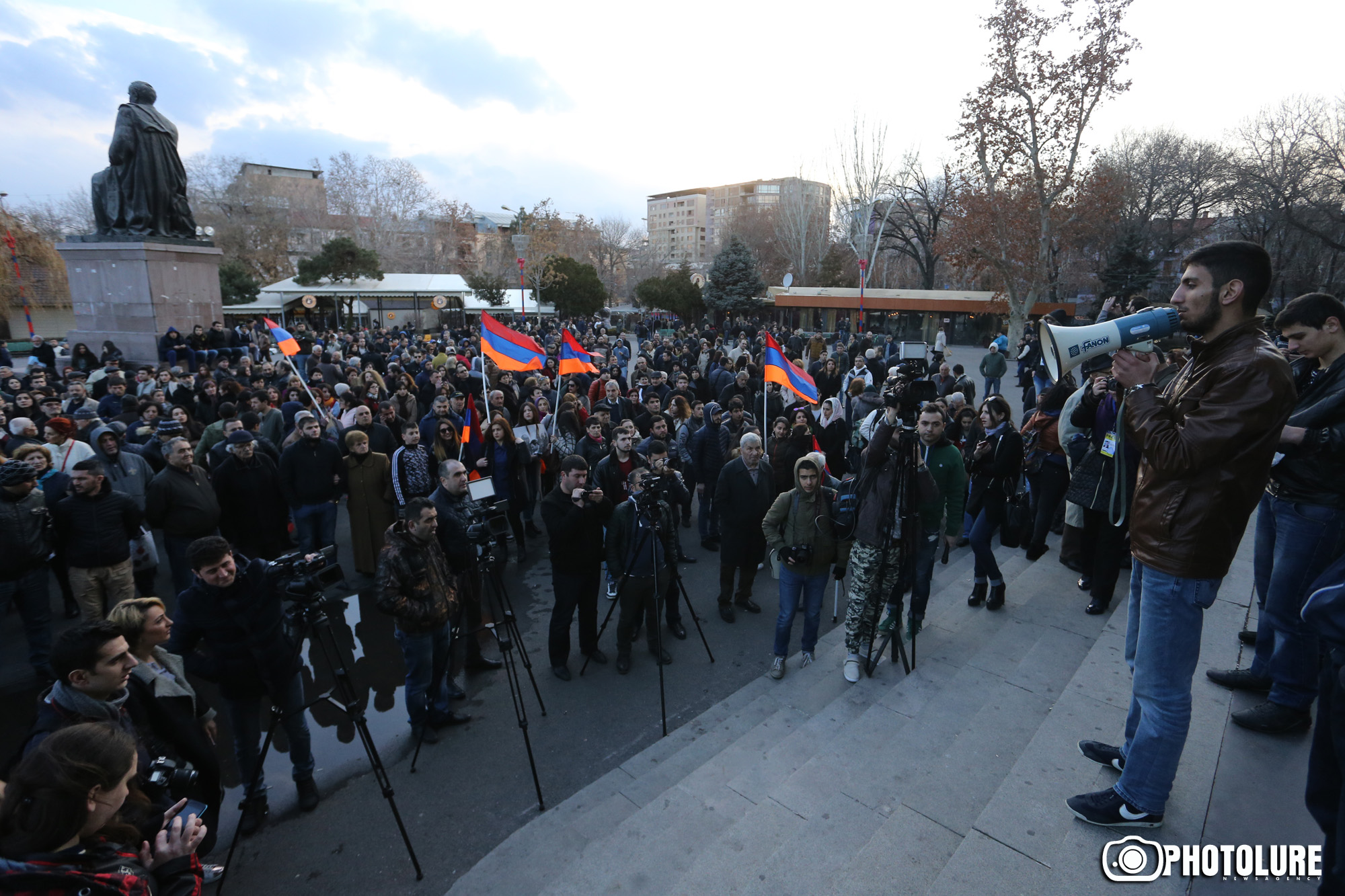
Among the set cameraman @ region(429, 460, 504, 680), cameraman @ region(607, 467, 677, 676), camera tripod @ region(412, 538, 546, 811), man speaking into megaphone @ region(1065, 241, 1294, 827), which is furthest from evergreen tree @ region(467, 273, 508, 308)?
man speaking into megaphone @ region(1065, 241, 1294, 827)

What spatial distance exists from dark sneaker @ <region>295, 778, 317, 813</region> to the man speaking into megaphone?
14.0 ft

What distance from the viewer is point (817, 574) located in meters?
5.30

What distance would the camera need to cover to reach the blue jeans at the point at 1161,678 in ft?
8.11

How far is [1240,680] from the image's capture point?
3.62 m

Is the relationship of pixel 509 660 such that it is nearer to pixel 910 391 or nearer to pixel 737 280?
pixel 910 391

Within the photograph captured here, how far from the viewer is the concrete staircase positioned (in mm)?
2670

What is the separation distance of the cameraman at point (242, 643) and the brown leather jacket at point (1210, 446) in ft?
13.4

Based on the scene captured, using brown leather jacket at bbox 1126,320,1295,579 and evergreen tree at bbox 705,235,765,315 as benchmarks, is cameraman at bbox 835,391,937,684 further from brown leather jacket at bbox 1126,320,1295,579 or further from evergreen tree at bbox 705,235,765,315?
evergreen tree at bbox 705,235,765,315

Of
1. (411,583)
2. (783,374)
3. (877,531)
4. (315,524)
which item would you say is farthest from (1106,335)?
(315,524)

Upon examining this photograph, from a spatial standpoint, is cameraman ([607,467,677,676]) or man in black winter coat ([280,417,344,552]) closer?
cameraman ([607,467,677,676])

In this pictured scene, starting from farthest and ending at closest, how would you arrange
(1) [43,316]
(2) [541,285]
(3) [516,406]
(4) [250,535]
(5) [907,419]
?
(2) [541,285] < (1) [43,316] < (3) [516,406] < (4) [250,535] < (5) [907,419]

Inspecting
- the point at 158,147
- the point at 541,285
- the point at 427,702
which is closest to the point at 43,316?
the point at 541,285

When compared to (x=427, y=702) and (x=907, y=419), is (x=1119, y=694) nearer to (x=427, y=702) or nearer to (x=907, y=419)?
(x=907, y=419)

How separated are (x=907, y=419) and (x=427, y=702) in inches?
158
